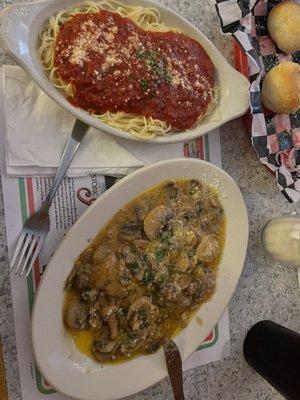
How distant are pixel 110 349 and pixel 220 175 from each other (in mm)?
594

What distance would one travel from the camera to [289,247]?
5.88ft

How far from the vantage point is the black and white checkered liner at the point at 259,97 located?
1.62m

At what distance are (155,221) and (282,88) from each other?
0.59 meters

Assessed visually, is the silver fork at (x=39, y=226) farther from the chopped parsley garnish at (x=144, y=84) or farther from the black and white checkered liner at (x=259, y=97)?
the black and white checkered liner at (x=259, y=97)

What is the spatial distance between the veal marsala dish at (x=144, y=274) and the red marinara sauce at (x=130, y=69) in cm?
23

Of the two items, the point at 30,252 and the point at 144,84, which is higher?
the point at 144,84

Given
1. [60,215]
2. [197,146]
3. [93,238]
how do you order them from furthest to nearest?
[197,146] < [60,215] < [93,238]

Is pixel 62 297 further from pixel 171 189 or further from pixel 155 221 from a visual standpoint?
pixel 171 189

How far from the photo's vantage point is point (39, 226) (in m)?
1.40

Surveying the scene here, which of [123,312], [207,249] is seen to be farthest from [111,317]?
[207,249]

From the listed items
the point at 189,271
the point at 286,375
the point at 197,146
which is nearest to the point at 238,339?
the point at 286,375

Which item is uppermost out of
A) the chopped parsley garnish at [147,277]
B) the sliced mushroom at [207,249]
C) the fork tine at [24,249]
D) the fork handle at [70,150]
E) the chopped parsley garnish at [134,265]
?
the fork handle at [70,150]

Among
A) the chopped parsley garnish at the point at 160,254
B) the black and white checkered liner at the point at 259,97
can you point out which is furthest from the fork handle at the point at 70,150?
the black and white checkered liner at the point at 259,97

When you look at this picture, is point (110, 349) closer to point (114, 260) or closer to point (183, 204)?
point (114, 260)
